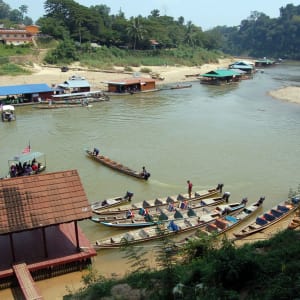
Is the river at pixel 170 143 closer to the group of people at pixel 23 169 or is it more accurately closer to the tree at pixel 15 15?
the group of people at pixel 23 169

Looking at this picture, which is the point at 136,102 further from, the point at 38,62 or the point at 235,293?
the point at 235,293

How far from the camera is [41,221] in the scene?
54.2ft

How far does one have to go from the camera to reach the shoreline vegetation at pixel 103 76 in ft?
216

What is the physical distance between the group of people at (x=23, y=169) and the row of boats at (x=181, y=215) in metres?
6.71

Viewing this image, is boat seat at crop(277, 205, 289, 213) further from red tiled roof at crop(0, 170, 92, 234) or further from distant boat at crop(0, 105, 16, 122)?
distant boat at crop(0, 105, 16, 122)

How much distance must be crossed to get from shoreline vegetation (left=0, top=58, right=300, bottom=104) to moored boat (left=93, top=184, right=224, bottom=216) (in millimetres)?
40322

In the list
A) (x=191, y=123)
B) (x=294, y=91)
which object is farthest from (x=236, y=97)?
(x=191, y=123)

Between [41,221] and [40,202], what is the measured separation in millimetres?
878

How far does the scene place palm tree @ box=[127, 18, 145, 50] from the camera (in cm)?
10069

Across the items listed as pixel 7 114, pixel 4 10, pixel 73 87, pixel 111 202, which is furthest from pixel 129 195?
pixel 4 10

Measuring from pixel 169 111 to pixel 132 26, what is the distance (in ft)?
180

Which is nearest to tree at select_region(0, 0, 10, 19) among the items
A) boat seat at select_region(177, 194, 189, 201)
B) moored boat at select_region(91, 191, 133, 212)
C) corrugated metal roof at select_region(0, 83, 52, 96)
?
corrugated metal roof at select_region(0, 83, 52, 96)

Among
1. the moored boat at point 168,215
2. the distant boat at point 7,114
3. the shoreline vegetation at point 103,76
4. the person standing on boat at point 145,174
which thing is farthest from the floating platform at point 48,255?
the shoreline vegetation at point 103,76

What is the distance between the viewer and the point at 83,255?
1744 centimetres
